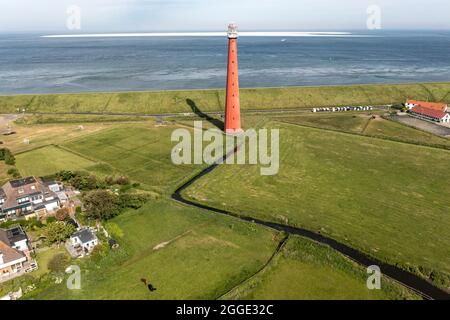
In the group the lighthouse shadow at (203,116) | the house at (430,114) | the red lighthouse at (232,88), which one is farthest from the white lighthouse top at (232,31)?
the house at (430,114)

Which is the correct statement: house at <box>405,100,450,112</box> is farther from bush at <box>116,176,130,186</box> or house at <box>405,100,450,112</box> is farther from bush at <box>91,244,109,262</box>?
bush at <box>91,244,109,262</box>

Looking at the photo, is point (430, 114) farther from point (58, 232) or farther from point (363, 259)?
point (58, 232)

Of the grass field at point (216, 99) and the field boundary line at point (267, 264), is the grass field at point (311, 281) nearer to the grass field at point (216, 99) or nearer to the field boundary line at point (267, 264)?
the field boundary line at point (267, 264)

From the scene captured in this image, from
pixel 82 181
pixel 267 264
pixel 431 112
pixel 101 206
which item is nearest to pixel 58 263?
pixel 101 206

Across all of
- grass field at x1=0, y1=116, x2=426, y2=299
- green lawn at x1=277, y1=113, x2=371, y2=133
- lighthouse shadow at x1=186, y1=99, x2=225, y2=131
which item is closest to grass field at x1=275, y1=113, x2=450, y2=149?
green lawn at x1=277, y1=113, x2=371, y2=133

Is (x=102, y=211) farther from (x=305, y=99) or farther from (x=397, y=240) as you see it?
(x=305, y=99)
